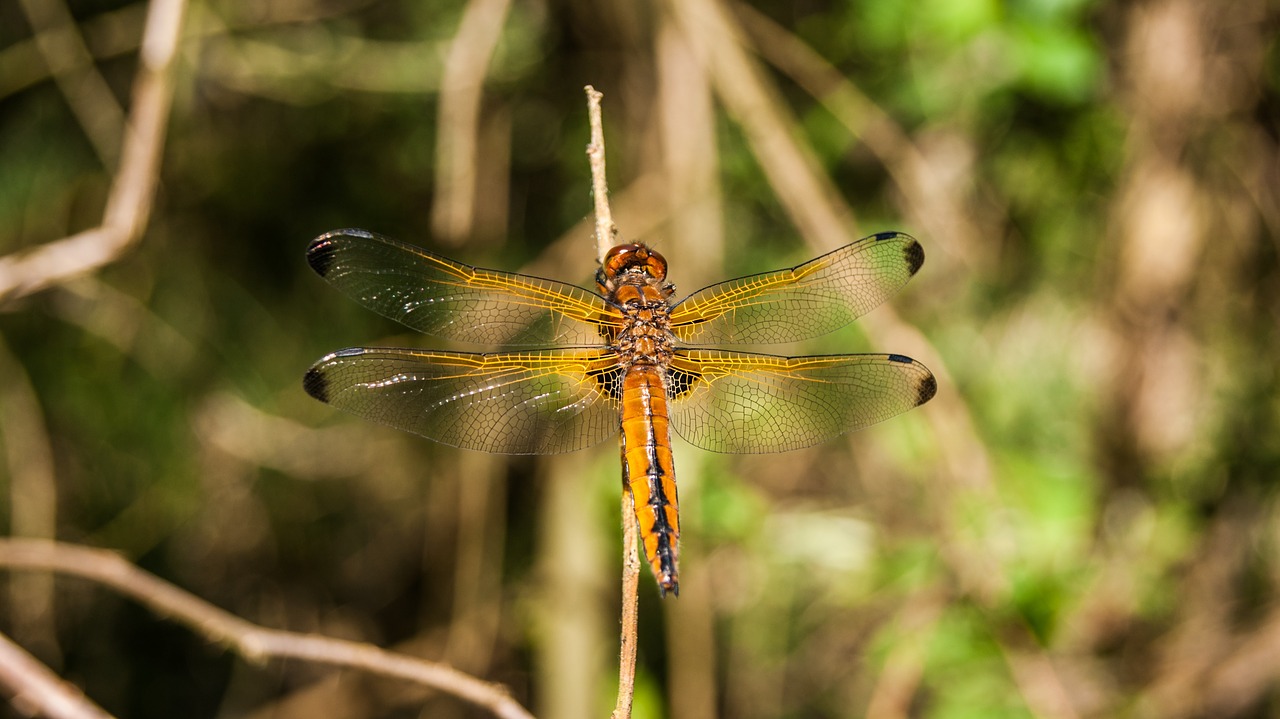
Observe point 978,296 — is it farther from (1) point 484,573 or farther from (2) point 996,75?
(1) point 484,573

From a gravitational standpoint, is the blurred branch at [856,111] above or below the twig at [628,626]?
above

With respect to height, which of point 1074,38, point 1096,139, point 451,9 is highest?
point 451,9

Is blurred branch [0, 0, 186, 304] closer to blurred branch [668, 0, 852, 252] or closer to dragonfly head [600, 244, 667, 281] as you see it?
dragonfly head [600, 244, 667, 281]

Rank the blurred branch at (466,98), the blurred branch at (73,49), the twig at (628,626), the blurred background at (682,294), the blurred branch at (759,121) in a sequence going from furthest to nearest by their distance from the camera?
the blurred branch at (73,49), the blurred background at (682,294), the blurred branch at (759,121), the blurred branch at (466,98), the twig at (628,626)

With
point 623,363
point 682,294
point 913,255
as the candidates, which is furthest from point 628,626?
point 682,294

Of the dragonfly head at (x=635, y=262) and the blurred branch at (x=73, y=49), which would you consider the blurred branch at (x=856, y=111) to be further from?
the blurred branch at (x=73, y=49)

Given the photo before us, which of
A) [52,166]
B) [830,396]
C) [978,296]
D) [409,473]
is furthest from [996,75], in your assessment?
[52,166]

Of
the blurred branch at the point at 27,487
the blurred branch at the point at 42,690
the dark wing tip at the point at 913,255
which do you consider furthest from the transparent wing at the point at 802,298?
the blurred branch at the point at 27,487
